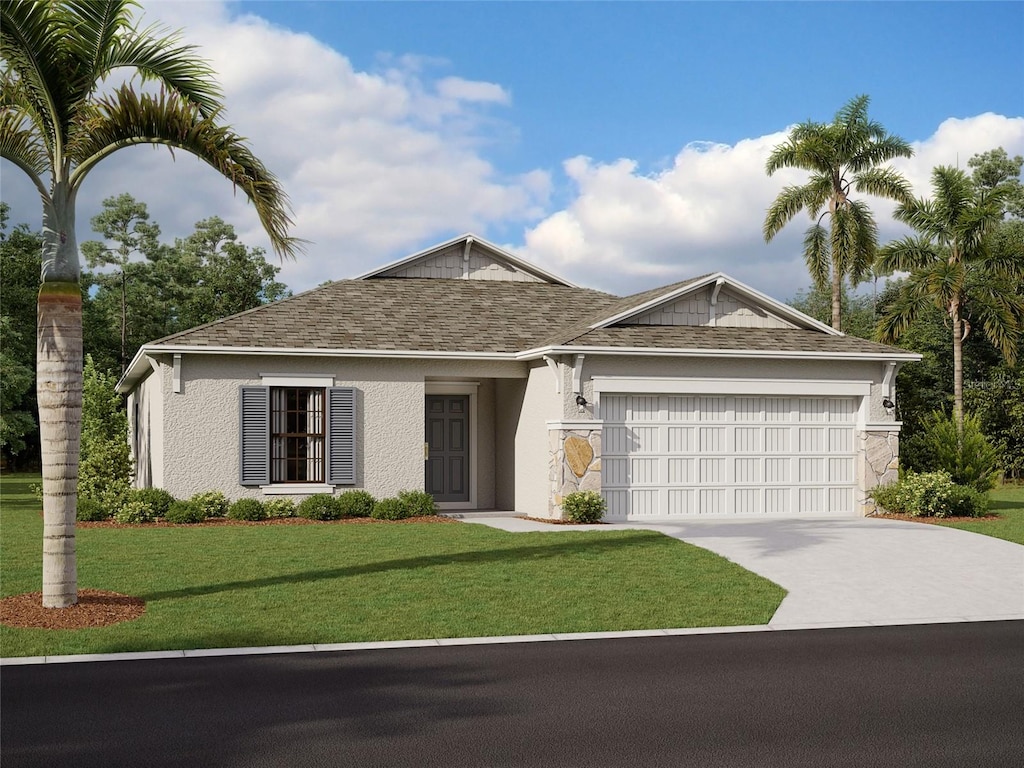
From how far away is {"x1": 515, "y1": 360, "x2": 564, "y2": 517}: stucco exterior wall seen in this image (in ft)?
63.0

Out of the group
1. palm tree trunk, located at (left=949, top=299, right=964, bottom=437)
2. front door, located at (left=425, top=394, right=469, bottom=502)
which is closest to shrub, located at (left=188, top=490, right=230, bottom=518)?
front door, located at (left=425, top=394, right=469, bottom=502)

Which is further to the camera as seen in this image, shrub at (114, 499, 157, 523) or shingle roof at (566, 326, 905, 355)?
shingle roof at (566, 326, 905, 355)

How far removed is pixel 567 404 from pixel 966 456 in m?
9.31

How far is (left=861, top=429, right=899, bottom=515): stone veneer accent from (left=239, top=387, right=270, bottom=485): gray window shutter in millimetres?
11216

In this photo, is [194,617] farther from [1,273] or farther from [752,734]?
[1,273]

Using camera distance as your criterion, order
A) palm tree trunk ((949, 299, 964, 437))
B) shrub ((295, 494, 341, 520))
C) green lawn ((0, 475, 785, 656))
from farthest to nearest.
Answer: palm tree trunk ((949, 299, 964, 437)) < shrub ((295, 494, 341, 520)) < green lawn ((0, 475, 785, 656))

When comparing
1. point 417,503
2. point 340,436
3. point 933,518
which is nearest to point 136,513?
point 340,436

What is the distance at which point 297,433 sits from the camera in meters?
19.9

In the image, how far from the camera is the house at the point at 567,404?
19.0m

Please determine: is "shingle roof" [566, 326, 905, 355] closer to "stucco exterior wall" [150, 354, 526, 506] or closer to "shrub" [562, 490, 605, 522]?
"stucco exterior wall" [150, 354, 526, 506]

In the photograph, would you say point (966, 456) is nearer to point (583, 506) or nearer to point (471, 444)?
point (583, 506)

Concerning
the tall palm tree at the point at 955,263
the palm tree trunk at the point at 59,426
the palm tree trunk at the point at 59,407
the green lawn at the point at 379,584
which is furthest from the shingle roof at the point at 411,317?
the tall palm tree at the point at 955,263

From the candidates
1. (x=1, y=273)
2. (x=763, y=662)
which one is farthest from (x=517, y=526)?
(x=1, y=273)

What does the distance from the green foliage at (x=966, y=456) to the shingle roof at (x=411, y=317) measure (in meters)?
7.78
